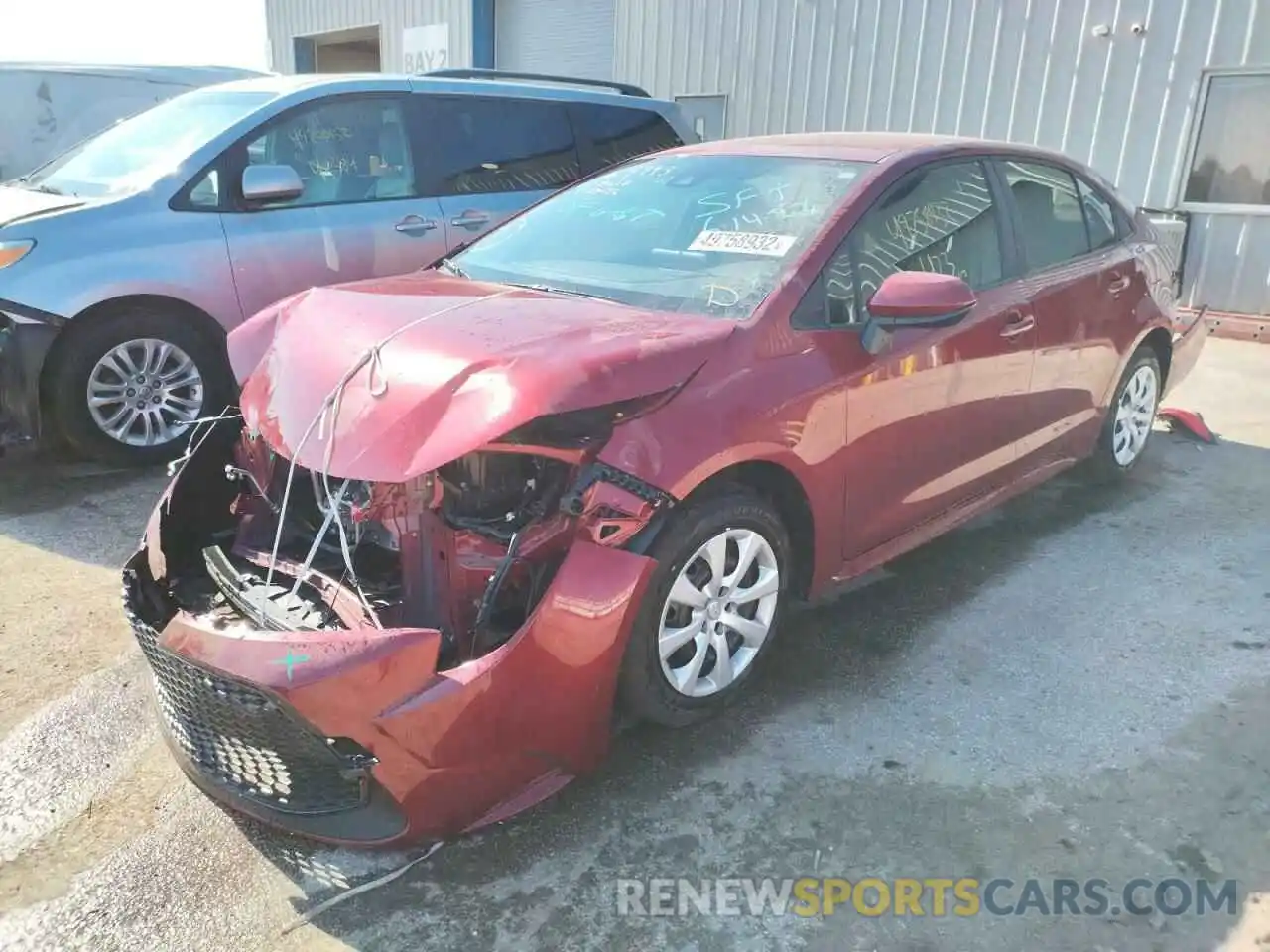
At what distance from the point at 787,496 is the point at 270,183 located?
324 cm

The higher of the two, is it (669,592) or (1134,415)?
(669,592)

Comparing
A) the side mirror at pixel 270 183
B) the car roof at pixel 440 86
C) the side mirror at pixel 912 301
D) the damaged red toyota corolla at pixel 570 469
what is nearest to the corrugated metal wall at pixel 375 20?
the car roof at pixel 440 86

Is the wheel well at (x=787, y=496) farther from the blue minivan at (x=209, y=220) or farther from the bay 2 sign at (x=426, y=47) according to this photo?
the bay 2 sign at (x=426, y=47)

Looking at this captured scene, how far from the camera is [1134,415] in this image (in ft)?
16.2

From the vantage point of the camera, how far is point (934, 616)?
360cm

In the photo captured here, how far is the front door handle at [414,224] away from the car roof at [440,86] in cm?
72

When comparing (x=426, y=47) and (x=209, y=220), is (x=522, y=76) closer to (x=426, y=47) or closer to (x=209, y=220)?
(x=209, y=220)

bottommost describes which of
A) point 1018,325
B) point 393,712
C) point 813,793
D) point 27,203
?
point 813,793

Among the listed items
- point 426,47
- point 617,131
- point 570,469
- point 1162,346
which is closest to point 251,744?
point 570,469

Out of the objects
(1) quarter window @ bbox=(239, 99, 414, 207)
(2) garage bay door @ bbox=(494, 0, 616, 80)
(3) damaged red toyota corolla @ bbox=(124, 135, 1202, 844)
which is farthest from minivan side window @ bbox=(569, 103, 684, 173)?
(2) garage bay door @ bbox=(494, 0, 616, 80)

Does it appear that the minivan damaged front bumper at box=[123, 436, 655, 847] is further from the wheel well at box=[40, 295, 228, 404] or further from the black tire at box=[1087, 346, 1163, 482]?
the black tire at box=[1087, 346, 1163, 482]

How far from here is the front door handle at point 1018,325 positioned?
3.67 meters

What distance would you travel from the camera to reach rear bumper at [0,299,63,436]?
14.2 feet

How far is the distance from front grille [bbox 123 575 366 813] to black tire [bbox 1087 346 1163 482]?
3.90 meters
